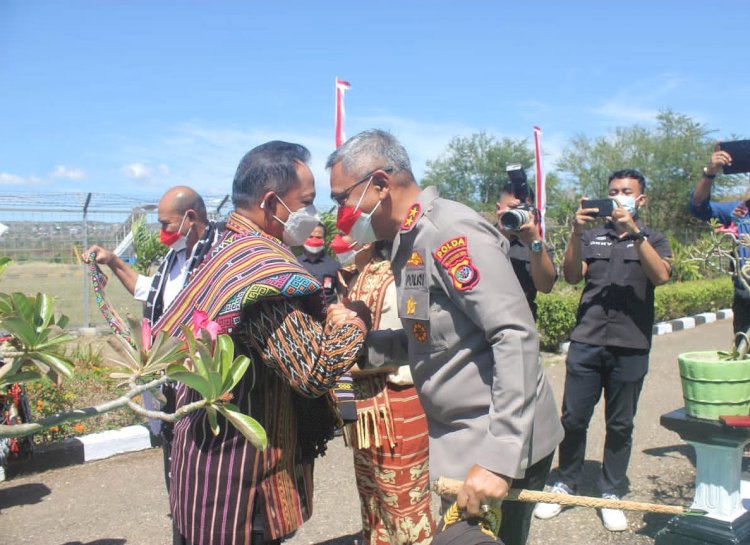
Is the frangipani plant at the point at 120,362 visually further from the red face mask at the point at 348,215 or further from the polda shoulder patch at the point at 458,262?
the red face mask at the point at 348,215

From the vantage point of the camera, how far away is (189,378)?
52.6 inches

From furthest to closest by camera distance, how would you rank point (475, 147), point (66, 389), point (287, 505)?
point (475, 147), point (66, 389), point (287, 505)

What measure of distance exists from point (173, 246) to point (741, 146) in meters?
3.23

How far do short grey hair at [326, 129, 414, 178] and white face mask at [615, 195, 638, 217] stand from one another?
212 cm

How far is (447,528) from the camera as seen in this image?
6.41 ft

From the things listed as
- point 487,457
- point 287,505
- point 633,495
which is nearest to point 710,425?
point 633,495

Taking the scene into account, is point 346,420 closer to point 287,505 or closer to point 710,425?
point 287,505

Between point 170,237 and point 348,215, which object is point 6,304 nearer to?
point 348,215

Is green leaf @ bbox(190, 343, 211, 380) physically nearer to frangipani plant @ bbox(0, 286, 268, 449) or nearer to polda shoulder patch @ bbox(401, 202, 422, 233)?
frangipani plant @ bbox(0, 286, 268, 449)

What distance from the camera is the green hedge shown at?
9352 millimetres

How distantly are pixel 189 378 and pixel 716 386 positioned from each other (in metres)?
2.65

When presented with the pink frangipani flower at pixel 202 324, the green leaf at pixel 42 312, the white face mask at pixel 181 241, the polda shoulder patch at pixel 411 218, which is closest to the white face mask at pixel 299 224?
the polda shoulder patch at pixel 411 218

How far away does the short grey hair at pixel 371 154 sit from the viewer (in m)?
2.28

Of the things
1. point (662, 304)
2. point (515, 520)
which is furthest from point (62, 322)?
point (662, 304)
